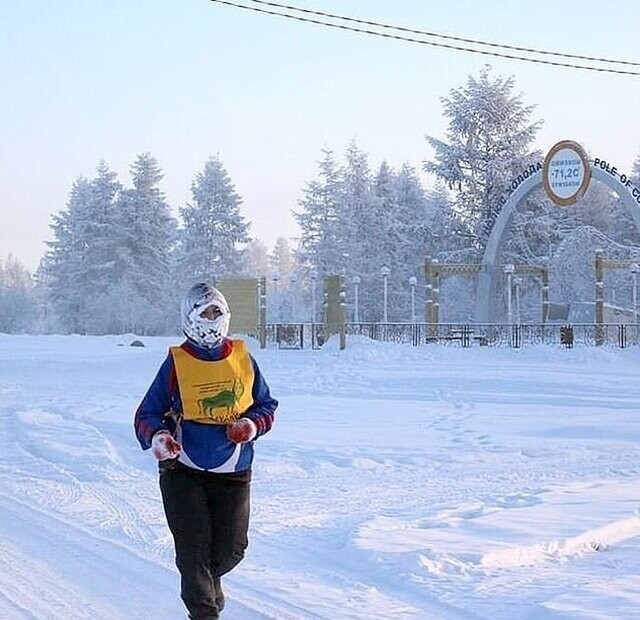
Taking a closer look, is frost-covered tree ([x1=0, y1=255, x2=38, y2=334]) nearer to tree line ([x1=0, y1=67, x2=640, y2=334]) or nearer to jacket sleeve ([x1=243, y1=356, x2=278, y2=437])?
tree line ([x1=0, y1=67, x2=640, y2=334])

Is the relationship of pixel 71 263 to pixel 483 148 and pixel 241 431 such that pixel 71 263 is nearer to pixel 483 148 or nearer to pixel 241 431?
pixel 483 148

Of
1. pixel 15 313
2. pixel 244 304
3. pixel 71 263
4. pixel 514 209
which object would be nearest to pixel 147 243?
pixel 71 263

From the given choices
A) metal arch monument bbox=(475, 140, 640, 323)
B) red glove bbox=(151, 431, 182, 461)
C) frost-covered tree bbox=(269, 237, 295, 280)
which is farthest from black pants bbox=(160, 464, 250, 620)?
frost-covered tree bbox=(269, 237, 295, 280)

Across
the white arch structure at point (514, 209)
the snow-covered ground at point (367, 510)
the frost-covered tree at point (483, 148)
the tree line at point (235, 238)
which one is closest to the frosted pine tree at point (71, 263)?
the tree line at point (235, 238)

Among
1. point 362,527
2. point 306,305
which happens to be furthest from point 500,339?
point 306,305

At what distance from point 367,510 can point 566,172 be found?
2808cm

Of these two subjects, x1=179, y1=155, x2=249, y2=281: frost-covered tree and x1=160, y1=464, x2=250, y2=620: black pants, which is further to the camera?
x1=179, y1=155, x2=249, y2=281: frost-covered tree

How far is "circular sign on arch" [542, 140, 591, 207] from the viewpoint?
35938mm

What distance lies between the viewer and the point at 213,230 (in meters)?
74.9

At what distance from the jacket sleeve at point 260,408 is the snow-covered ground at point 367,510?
151 cm

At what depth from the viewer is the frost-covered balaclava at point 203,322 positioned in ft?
17.4

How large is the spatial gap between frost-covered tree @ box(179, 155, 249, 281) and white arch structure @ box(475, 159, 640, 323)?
35.3m

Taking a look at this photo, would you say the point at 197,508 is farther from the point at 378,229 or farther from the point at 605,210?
the point at 605,210

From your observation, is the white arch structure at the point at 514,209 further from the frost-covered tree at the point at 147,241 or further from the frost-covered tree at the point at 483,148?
the frost-covered tree at the point at 147,241
